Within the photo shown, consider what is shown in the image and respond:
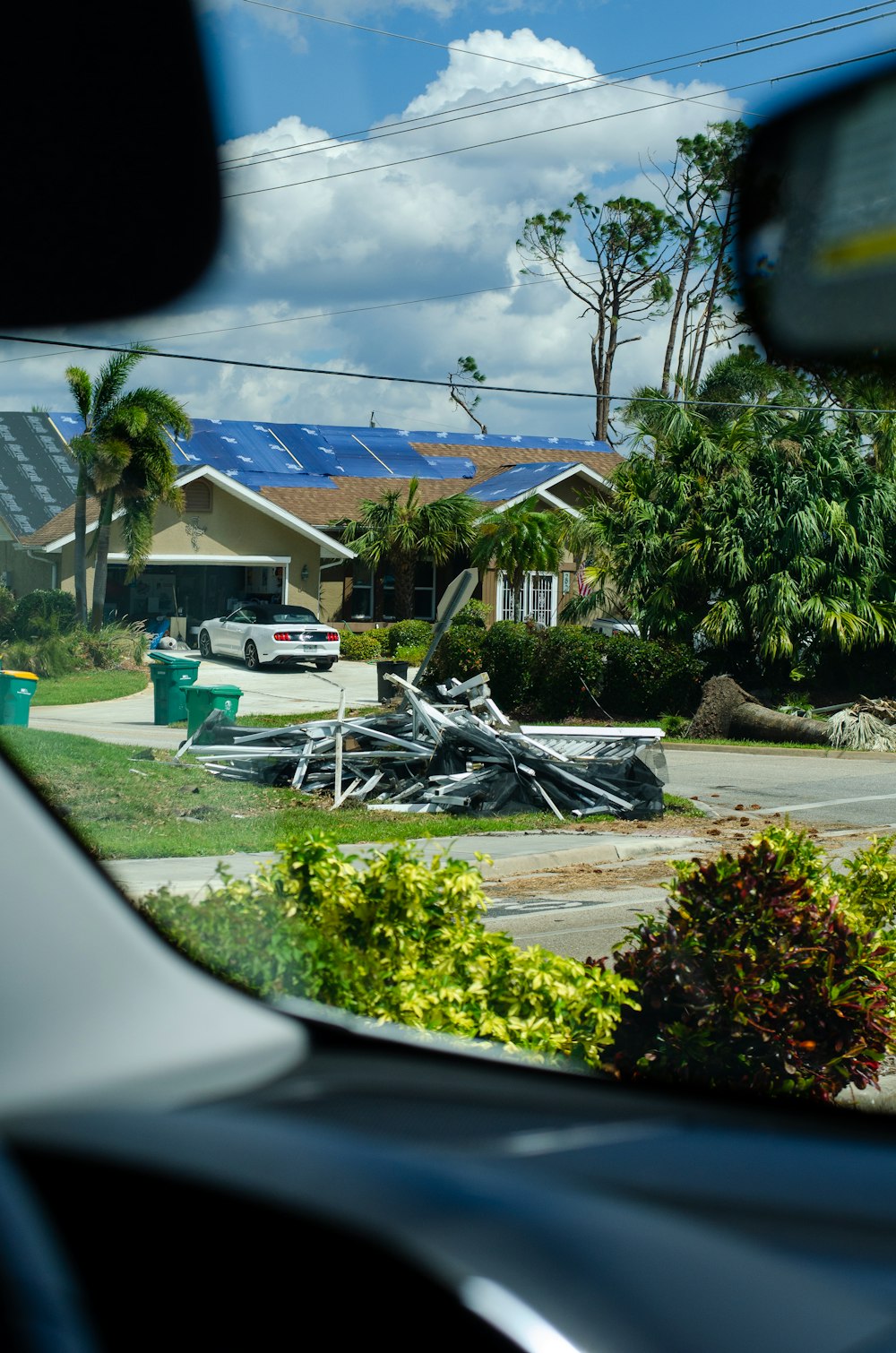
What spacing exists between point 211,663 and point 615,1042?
27614 mm

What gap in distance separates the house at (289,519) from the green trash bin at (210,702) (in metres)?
16.9

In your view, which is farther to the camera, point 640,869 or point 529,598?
point 529,598

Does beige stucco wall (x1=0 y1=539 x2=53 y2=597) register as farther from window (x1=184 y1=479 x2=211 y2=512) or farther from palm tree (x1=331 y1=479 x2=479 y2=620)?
palm tree (x1=331 y1=479 x2=479 y2=620)

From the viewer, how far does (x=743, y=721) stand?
67.5 feet

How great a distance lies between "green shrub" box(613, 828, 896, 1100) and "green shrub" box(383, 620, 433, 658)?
29.5 m

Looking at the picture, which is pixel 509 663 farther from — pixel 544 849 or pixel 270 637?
pixel 544 849

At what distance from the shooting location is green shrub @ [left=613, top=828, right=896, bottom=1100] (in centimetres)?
378

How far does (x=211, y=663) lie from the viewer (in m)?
30.7

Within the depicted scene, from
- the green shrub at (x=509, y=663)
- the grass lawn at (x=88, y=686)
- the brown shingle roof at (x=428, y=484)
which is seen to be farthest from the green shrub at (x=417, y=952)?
the brown shingle roof at (x=428, y=484)

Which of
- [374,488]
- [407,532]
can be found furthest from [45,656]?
[374,488]

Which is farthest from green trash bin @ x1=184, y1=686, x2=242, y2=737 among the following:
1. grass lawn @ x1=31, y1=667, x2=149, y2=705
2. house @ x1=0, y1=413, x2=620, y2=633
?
house @ x1=0, y1=413, x2=620, y2=633

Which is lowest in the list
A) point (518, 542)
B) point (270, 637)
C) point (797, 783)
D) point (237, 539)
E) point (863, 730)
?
point (797, 783)

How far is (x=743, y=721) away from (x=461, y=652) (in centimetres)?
589

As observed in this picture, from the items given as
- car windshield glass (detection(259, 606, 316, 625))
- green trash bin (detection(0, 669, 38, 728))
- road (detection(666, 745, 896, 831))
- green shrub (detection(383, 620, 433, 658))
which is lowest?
road (detection(666, 745, 896, 831))
